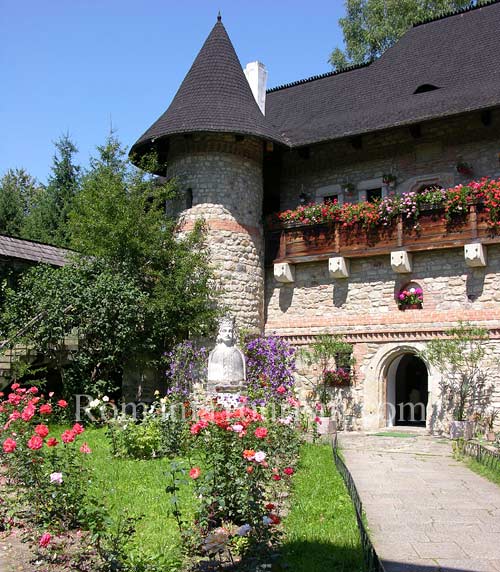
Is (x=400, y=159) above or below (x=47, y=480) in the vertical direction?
above

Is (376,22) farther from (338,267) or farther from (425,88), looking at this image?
(338,267)

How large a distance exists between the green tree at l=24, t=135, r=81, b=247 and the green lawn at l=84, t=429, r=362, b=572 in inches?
667

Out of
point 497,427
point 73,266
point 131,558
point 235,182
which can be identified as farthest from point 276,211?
point 131,558

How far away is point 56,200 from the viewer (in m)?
25.8

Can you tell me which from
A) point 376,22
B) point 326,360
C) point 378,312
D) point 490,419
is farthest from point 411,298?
point 376,22

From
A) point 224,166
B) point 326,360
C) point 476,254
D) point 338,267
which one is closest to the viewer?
point 476,254

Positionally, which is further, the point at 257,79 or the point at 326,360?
the point at 257,79

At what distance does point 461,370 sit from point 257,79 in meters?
8.94

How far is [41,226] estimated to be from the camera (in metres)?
25.4

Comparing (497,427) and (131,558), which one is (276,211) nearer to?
(497,427)

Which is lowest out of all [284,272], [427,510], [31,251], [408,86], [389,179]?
[427,510]

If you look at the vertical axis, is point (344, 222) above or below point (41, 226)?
below

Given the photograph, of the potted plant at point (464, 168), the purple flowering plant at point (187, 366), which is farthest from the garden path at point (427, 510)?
the potted plant at point (464, 168)

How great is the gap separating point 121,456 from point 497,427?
23.8ft
